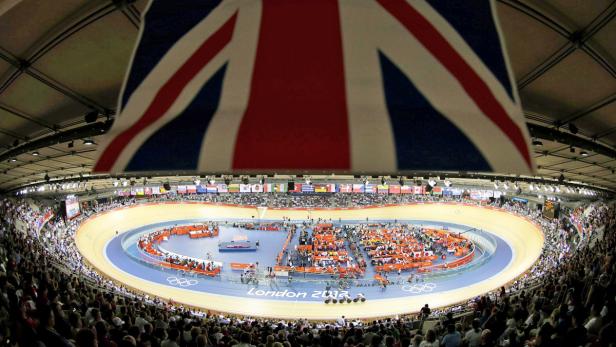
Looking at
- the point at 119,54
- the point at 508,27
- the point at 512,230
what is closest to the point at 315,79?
the point at 508,27

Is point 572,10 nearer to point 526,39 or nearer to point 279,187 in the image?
point 526,39

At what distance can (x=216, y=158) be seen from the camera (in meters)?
2.01

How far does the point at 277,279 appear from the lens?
2309cm

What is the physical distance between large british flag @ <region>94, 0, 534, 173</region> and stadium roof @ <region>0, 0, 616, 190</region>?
1867 millimetres

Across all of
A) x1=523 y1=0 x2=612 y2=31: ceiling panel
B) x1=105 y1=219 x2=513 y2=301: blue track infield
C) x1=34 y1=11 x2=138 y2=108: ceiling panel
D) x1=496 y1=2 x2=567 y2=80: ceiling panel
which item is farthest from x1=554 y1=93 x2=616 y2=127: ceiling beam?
x1=105 y1=219 x2=513 y2=301: blue track infield

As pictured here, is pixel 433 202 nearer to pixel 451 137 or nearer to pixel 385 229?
pixel 385 229

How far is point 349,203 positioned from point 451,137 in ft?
138

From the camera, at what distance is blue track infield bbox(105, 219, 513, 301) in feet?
68.9

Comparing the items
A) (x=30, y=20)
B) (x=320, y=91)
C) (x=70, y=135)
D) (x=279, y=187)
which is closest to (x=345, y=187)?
(x=279, y=187)

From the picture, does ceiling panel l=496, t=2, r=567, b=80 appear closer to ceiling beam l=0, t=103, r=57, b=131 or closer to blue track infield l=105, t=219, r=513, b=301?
ceiling beam l=0, t=103, r=57, b=131

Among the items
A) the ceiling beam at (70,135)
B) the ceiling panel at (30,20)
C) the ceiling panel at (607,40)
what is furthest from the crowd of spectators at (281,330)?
the ceiling panel at (607,40)

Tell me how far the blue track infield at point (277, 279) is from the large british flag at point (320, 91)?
19.3 metres

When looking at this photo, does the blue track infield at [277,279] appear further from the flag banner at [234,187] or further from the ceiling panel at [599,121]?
the ceiling panel at [599,121]

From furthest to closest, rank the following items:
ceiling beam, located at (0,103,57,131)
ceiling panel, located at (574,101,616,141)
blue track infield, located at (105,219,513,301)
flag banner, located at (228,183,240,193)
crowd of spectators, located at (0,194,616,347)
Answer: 1. flag banner, located at (228,183,240,193)
2. blue track infield, located at (105,219,513,301)
3. ceiling beam, located at (0,103,57,131)
4. ceiling panel, located at (574,101,616,141)
5. crowd of spectators, located at (0,194,616,347)
